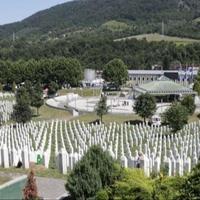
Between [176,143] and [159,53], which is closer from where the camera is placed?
[176,143]

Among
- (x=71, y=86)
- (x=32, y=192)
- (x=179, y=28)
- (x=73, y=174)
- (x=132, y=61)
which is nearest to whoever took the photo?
(x=32, y=192)

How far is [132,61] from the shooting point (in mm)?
113375

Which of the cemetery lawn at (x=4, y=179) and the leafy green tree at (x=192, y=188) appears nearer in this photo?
the leafy green tree at (x=192, y=188)

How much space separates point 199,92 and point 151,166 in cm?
→ 4352

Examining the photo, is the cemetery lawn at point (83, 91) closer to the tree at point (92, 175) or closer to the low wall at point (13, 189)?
the low wall at point (13, 189)

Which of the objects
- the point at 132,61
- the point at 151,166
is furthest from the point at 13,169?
the point at 132,61

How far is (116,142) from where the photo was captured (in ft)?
117

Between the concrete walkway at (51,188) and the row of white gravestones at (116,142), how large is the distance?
2.34 meters

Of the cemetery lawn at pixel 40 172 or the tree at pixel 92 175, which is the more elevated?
the tree at pixel 92 175

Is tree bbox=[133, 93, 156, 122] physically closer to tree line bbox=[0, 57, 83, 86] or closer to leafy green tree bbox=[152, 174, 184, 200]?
leafy green tree bbox=[152, 174, 184, 200]

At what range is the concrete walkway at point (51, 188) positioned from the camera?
21.5 meters

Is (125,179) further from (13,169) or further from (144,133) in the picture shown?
(144,133)

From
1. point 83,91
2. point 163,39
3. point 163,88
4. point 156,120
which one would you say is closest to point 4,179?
point 156,120

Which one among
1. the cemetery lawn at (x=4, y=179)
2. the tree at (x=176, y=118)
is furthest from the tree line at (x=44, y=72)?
the cemetery lawn at (x=4, y=179)
